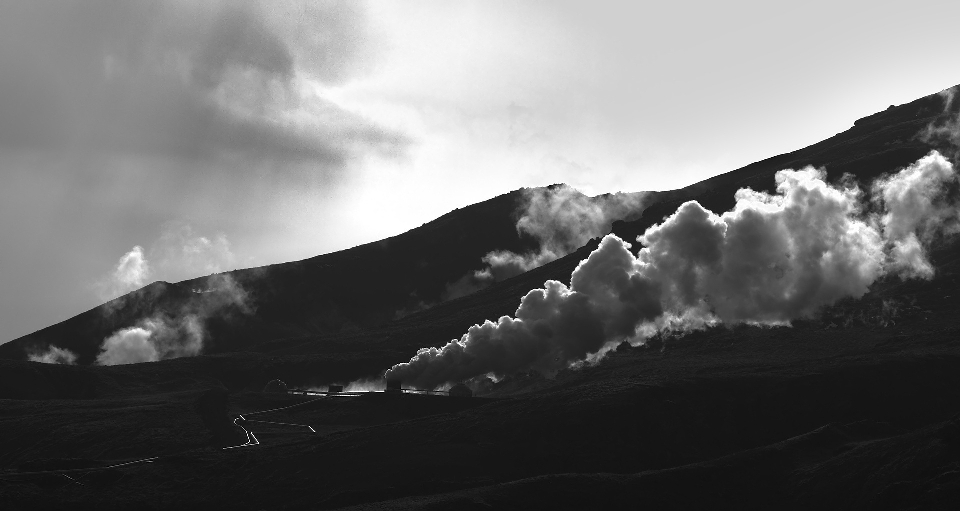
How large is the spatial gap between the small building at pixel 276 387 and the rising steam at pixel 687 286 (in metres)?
17.7

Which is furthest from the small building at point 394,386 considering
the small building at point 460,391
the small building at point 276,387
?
the small building at point 276,387

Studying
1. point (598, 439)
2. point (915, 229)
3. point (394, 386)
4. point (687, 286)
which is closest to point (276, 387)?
point (394, 386)

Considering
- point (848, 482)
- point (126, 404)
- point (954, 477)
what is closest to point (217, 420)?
point (126, 404)

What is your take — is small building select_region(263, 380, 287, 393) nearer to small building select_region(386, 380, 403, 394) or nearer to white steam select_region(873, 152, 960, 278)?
small building select_region(386, 380, 403, 394)

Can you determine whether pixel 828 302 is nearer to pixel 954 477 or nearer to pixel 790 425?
pixel 790 425

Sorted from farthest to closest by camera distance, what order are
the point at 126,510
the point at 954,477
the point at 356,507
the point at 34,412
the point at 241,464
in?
1. the point at 34,412
2. the point at 241,464
3. the point at 126,510
4. the point at 356,507
5. the point at 954,477

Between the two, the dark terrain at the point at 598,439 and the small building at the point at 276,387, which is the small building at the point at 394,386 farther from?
the small building at the point at 276,387

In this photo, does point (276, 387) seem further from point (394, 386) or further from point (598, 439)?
point (598, 439)

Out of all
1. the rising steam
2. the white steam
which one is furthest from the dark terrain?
the white steam

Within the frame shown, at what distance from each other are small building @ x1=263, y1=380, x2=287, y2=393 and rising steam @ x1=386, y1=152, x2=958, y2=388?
17.7m

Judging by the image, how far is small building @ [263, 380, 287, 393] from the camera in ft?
585

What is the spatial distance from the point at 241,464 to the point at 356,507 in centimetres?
2202

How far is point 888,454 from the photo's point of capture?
3757 inches

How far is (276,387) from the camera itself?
589ft
